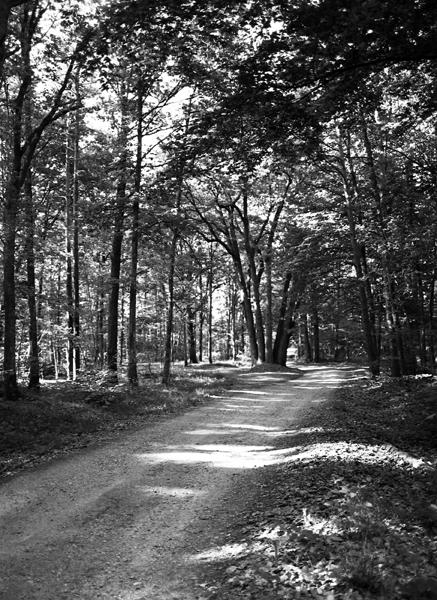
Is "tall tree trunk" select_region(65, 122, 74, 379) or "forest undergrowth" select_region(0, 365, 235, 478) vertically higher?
"tall tree trunk" select_region(65, 122, 74, 379)

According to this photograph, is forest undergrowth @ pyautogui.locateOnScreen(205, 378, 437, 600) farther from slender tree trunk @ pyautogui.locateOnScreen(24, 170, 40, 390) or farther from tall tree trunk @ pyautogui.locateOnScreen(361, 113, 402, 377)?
slender tree trunk @ pyautogui.locateOnScreen(24, 170, 40, 390)

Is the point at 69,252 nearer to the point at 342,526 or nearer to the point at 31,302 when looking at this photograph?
the point at 31,302

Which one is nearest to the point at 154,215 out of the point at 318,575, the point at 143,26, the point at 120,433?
the point at 120,433

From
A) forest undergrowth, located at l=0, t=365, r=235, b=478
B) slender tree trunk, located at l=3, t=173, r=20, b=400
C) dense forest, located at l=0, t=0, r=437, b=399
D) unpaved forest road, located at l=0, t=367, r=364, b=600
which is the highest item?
dense forest, located at l=0, t=0, r=437, b=399

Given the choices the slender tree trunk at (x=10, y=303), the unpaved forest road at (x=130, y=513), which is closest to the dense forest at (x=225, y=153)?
the slender tree trunk at (x=10, y=303)

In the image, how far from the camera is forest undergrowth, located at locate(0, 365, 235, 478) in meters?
9.55

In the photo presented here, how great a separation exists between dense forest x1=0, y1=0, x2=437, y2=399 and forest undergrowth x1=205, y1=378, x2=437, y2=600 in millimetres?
5705

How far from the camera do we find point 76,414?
40.6ft

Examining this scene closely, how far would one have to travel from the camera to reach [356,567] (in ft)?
13.5

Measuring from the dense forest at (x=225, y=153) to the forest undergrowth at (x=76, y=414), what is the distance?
1209mm

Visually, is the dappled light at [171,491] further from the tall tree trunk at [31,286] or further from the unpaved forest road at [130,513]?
the tall tree trunk at [31,286]

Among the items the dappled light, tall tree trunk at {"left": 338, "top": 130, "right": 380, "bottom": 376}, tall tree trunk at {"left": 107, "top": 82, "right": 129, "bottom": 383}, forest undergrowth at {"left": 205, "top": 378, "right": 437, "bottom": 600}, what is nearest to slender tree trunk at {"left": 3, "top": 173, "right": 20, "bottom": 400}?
tall tree trunk at {"left": 107, "top": 82, "right": 129, "bottom": 383}

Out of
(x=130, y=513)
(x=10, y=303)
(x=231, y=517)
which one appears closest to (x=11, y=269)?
(x=10, y=303)

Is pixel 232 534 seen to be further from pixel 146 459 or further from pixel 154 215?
pixel 154 215
